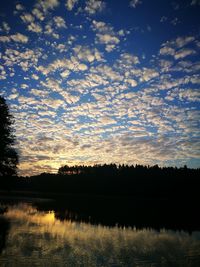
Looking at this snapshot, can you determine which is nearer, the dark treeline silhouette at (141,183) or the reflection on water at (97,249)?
the reflection on water at (97,249)

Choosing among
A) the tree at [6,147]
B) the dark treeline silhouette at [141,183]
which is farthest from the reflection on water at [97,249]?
the dark treeline silhouette at [141,183]

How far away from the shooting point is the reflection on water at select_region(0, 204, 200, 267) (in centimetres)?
1870

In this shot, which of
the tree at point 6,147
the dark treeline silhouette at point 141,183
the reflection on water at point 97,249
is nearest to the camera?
the reflection on water at point 97,249

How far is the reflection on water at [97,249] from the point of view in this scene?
18.7 metres

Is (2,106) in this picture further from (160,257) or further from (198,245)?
(198,245)

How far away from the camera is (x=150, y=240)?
29.8m

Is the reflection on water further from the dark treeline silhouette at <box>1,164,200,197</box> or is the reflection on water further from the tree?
the dark treeline silhouette at <box>1,164,200,197</box>

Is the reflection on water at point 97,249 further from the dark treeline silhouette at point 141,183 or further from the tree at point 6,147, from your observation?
the dark treeline silhouette at point 141,183

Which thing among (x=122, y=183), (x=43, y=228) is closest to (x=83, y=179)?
(x=122, y=183)

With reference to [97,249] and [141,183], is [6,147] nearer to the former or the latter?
[97,249]

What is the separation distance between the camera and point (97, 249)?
23297mm

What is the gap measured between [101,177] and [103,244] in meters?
167

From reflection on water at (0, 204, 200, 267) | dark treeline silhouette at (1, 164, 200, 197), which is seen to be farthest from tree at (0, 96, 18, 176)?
dark treeline silhouette at (1, 164, 200, 197)

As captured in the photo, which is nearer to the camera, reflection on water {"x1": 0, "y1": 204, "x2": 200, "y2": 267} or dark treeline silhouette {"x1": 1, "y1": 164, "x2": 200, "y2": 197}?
reflection on water {"x1": 0, "y1": 204, "x2": 200, "y2": 267}
